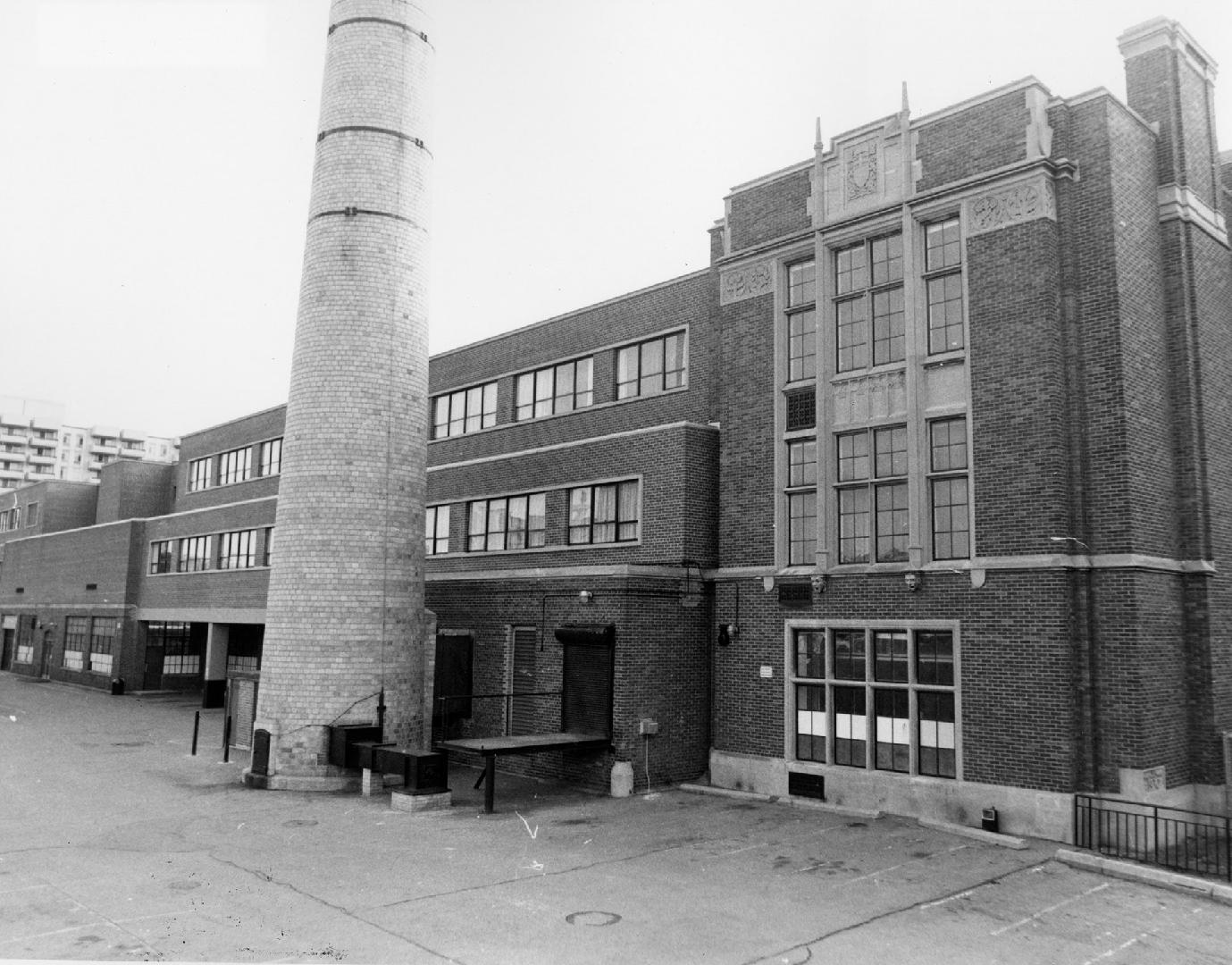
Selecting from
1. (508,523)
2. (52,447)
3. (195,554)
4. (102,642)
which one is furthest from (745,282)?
(52,447)

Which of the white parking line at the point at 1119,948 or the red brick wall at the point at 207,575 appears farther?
the red brick wall at the point at 207,575

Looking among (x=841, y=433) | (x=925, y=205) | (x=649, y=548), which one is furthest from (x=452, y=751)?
(x=925, y=205)

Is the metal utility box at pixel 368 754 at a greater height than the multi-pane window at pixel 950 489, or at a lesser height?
lesser

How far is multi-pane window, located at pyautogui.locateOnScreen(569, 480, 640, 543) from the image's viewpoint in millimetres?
22984

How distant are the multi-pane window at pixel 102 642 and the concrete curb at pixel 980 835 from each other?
4150cm

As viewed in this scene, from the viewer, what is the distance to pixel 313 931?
36.3 feet

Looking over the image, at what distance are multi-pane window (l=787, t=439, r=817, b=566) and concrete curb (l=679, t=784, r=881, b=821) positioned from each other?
4.57m

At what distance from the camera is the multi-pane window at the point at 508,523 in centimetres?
2575

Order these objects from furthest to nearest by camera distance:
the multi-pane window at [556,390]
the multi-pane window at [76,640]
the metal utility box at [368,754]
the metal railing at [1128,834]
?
the multi-pane window at [76,640] < the multi-pane window at [556,390] < the metal utility box at [368,754] < the metal railing at [1128,834]

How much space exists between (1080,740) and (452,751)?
14.8m

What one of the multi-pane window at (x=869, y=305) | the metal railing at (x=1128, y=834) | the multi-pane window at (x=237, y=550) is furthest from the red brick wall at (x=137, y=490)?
the metal railing at (x=1128, y=834)

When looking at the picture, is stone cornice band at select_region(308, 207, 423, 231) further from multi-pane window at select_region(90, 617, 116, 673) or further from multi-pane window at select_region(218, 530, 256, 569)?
multi-pane window at select_region(90, 617, 116, 673)

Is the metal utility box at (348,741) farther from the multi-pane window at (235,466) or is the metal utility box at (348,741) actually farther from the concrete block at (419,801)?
the multi-pane window at (235,466)

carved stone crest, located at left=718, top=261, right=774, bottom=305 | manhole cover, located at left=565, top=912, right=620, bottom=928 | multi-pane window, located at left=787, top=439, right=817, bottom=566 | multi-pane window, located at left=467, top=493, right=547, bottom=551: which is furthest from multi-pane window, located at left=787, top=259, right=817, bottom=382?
manhole cover, located at left=565, top=912, right=620, bottom=928
